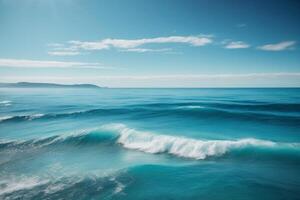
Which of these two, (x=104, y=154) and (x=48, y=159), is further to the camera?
(x=104, y=154)

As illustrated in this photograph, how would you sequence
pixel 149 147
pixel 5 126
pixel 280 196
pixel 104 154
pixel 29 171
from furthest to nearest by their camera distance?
1. pixel 5 126
2. pixel 149 147
3. pixel 104 154
4. pixel 29 171
5. pixel 280 196

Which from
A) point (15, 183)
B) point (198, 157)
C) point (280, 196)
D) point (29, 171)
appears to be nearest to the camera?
point (280, 196)

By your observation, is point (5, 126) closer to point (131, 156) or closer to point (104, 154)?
point (104, 154)

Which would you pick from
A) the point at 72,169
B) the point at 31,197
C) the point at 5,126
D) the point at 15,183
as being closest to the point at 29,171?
the point at 15,183

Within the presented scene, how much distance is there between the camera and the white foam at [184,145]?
1338cm

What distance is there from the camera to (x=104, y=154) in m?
13.9

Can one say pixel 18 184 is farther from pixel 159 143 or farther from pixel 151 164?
pixel 159 143

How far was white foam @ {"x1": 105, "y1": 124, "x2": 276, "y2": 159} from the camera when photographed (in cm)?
1338

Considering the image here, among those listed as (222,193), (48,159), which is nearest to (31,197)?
(48,159)

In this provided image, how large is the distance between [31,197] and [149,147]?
27.4ft

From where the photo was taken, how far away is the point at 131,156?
523 inches

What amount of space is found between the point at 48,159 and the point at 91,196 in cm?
620

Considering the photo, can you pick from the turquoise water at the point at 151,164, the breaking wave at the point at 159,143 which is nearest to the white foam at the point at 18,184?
the turquoise water at the point at 151,164

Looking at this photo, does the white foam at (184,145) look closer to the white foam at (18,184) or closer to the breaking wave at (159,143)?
the breaking wave at (159,143)
